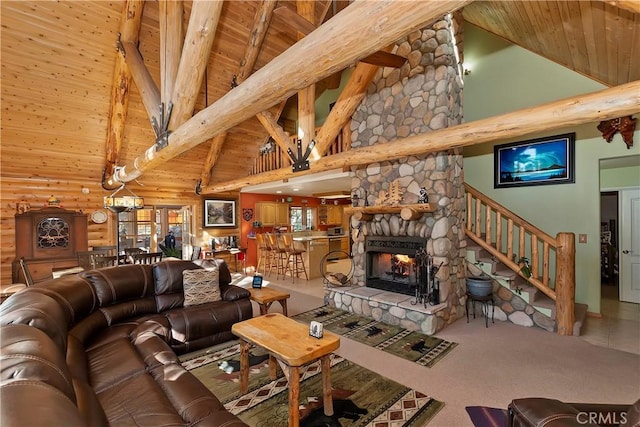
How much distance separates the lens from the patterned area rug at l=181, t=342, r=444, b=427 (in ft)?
7.50

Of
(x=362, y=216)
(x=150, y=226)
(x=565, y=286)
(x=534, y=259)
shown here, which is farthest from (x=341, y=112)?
(x=150, y=226)

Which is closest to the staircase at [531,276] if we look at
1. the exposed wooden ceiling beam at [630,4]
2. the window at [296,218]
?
the exposed wooden ceiling beam at [630,4]

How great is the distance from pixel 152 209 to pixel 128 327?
A: 5.49 metres

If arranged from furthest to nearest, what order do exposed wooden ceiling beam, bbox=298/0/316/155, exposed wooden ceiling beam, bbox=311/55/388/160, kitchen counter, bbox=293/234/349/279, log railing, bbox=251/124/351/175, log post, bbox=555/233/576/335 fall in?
1. kitchen counter, bbox=293/234/349/279
2. log railing, bbox=251/124/351/175
3. exposed wooden ceiling beam, bbox=298/0/316/155
4. exposed wooden ceiling beam, bbox=311/55/388/160
5. log post, bbox=555/233/576/335

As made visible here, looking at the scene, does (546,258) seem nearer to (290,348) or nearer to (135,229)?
(290,348)

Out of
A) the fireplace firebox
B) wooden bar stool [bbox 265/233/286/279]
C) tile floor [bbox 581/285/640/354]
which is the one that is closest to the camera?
tile floor [bbox 581/285/640/354]

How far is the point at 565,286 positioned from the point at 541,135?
2.65 meters

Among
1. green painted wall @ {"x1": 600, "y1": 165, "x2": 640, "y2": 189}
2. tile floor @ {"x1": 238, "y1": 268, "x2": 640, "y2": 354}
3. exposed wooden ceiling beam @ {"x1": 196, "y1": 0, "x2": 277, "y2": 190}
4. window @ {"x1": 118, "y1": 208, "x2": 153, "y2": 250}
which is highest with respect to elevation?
exposed wooden ceiling beam @ {"x1": 196, "y1": 0, "x2": 277, "y2": 190}

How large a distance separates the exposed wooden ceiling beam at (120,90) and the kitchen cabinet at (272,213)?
3.97 metres

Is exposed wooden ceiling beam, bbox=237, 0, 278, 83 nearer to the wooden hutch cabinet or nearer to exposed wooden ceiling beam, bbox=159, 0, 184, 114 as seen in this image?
exposed wooden ceiling beam, bbox=159, 0, 184, 114

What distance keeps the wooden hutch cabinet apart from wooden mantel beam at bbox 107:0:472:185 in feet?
17.5

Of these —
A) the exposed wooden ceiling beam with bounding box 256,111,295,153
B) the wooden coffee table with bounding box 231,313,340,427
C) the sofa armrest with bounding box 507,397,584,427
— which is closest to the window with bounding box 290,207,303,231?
the exposed wooden ceiling beam with bounding box 256,111,295,153

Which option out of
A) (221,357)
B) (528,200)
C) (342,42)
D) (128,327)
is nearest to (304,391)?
(221,357)

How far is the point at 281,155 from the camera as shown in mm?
7016
